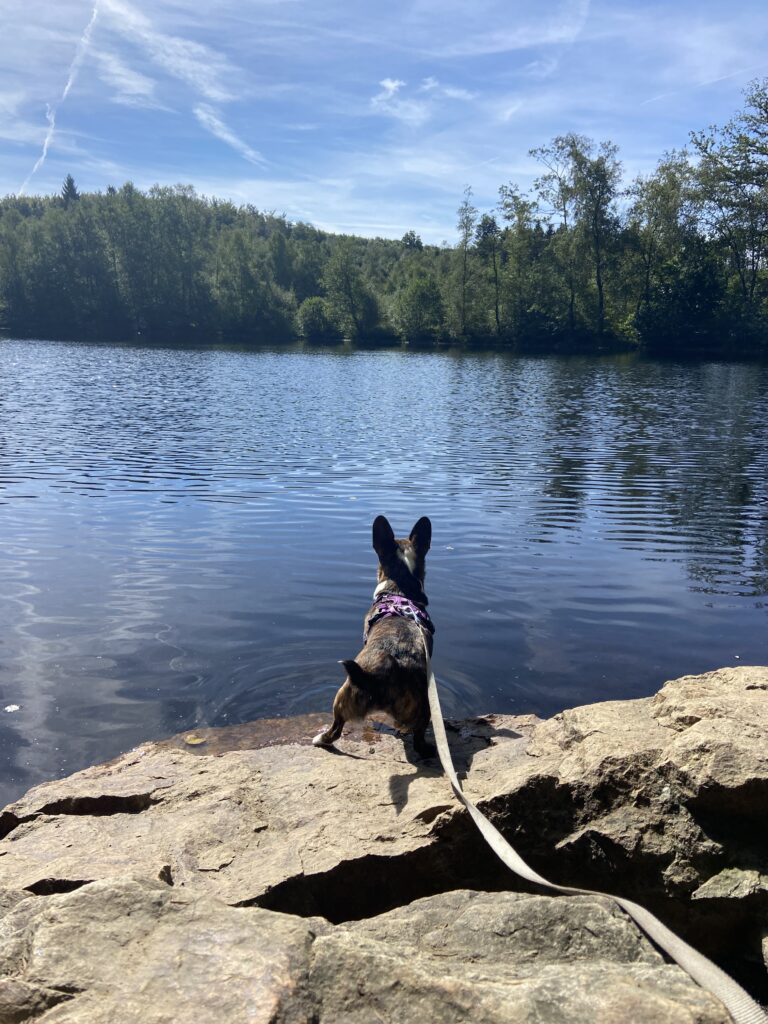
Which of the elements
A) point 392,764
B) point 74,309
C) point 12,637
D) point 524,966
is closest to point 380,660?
point 392,764

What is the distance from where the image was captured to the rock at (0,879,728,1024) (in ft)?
6.06

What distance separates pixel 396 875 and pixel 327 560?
7485mm

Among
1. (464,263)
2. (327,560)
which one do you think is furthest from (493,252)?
(327,560)

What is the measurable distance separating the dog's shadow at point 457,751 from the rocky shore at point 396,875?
0.02m

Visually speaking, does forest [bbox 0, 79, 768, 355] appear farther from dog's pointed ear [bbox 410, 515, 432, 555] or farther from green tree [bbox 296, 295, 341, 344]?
dog's pointed ear [bbox 410, 515, 432, 555]

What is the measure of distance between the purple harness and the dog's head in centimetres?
57

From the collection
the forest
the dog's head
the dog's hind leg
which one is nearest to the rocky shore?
the dog's hind leg

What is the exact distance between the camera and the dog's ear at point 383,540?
21.4ft

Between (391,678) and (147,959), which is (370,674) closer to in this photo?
(391,678)

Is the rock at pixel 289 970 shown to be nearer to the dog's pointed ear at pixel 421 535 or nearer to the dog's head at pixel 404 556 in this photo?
the dog's head at pixel 404 556

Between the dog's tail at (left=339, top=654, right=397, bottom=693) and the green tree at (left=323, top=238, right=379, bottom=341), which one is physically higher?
the green tree at (left=323, top=238, right=379, bottom=341)

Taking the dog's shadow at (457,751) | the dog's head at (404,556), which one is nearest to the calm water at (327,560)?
the dog's shadow at (457,751)

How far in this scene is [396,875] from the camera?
11.0ft

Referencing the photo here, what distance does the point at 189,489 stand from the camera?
15273 millimetres
